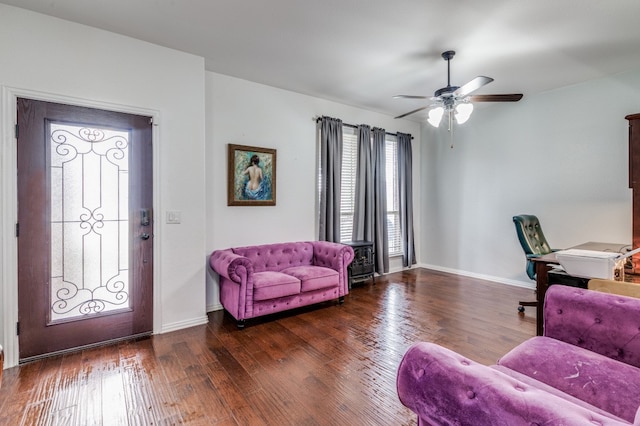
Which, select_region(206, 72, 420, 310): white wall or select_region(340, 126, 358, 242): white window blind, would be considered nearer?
select_region(206, 72, 420, 310): white wall

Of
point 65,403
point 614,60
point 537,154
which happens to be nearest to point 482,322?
point 537,154

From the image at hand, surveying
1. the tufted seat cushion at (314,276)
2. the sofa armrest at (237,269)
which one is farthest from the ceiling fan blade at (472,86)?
the sofa armrest at (237,269)

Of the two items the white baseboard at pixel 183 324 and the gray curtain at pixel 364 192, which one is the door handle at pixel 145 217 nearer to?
the white baseboard at pixel 183 324

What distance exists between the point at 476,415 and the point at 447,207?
5.45 m

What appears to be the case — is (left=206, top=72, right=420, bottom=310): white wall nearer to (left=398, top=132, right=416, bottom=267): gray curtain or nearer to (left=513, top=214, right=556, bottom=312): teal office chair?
(left=398, top=132, right=416, bottom=267): gray curtain

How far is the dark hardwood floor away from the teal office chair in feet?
1.62

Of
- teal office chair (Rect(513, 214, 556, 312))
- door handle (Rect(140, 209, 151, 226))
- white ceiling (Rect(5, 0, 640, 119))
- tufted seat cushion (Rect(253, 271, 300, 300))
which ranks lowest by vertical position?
tufted seat cushion (Rect(253, 271, 300, 300))

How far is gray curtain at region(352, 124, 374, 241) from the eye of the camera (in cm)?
518

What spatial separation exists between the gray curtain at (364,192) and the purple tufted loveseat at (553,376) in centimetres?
334

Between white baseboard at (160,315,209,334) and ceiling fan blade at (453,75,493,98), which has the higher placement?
ceiling fan blade at (453,75,493,98)

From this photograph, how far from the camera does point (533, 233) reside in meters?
3.89

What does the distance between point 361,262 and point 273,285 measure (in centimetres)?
188

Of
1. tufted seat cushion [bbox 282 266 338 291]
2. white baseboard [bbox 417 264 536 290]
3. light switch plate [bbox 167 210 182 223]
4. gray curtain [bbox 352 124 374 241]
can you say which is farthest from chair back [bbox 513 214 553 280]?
light switch plate [bbox 167 210 182 223]

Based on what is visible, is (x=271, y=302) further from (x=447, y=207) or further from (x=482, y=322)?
(x=447, y=207)
